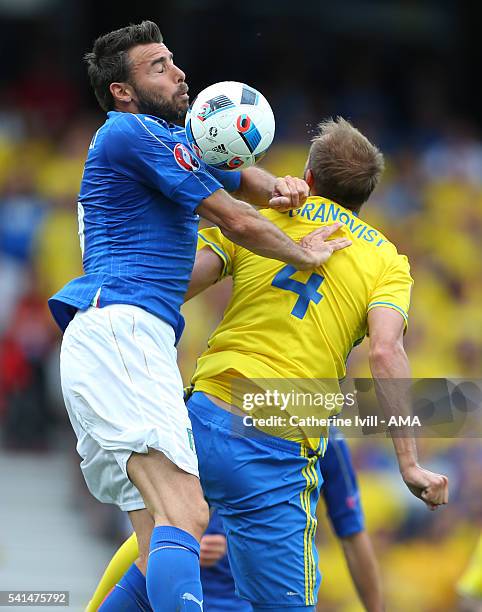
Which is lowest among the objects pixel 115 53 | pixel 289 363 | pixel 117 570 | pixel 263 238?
pixel 117 570

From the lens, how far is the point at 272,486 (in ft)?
15.0

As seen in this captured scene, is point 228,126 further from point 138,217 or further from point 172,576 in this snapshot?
point 172,576

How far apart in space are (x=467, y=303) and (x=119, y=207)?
7292 millimetres

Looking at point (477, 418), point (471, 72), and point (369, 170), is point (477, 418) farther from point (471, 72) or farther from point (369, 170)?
point (471, 72)

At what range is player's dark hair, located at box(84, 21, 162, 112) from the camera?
4684mm

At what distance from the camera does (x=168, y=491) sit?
13.8 ft

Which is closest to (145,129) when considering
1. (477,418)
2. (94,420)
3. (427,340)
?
(94,420)

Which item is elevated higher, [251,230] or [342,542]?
[251,230]

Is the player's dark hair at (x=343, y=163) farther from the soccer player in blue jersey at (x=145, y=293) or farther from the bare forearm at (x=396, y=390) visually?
the bare forearm at (x=396, y=390)

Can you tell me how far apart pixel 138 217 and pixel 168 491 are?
3.37 ft

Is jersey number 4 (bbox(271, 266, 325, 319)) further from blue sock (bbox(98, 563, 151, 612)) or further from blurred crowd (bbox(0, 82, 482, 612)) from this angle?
blurred crowd (bbox(0, 82, 482, 612))

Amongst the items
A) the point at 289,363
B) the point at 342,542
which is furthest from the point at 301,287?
the point at 342,542

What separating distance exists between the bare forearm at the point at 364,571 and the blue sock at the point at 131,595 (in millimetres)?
1381

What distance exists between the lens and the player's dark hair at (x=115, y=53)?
15.4 feet
